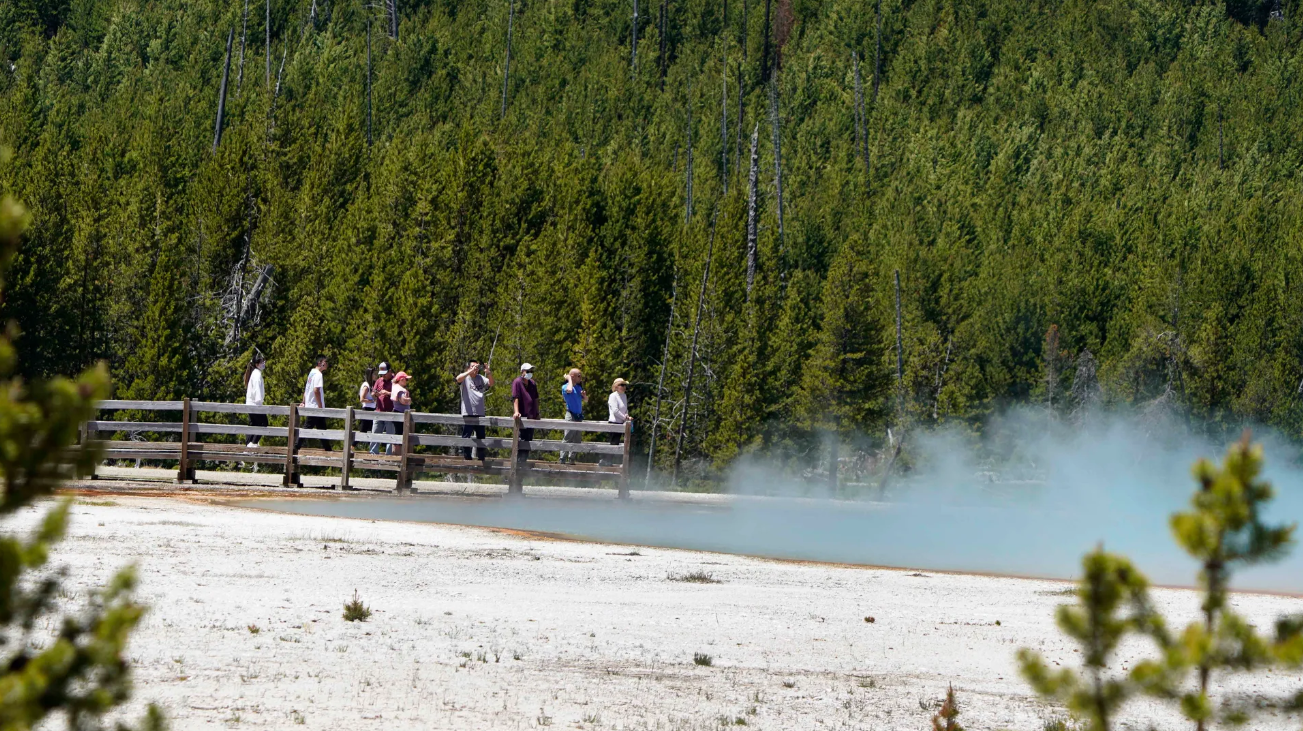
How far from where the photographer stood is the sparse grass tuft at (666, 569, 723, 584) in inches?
599

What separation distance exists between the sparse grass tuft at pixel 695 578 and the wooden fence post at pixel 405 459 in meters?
9.21

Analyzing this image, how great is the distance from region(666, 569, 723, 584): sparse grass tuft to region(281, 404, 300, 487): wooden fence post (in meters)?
10.3

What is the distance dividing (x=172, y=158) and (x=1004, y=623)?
169ft

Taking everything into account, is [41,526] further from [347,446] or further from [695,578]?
[347,446]

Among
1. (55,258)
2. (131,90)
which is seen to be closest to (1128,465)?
(55,258)

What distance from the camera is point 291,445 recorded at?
79.9ft

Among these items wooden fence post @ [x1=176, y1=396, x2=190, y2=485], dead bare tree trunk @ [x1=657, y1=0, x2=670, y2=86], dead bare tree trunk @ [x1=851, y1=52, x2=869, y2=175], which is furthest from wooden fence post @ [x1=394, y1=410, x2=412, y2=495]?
dead bare tree trunk @ [x1=657, y1=0, x2=670, y2=86]

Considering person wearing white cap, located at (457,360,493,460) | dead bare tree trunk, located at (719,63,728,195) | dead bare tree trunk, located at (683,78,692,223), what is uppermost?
dead bare tree trunk, located at (719,63,728,195)

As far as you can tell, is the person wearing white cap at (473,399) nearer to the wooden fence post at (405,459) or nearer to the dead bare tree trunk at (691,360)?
the wooden fence post at (405,459)

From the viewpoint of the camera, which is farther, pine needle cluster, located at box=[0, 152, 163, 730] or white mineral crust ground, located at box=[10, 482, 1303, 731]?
white mineral crust ground, located at box=[10, 482, 1303, 731]

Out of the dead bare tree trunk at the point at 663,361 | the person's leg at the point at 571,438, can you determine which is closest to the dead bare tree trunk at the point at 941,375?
the dead bare tree trunk at the point at 663,361

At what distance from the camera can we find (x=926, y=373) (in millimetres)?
65312

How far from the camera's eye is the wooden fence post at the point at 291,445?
953 inches

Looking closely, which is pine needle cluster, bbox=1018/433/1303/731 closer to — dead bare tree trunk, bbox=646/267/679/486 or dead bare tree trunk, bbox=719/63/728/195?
dead bare tree trunk, bbox=646/267/679/486
